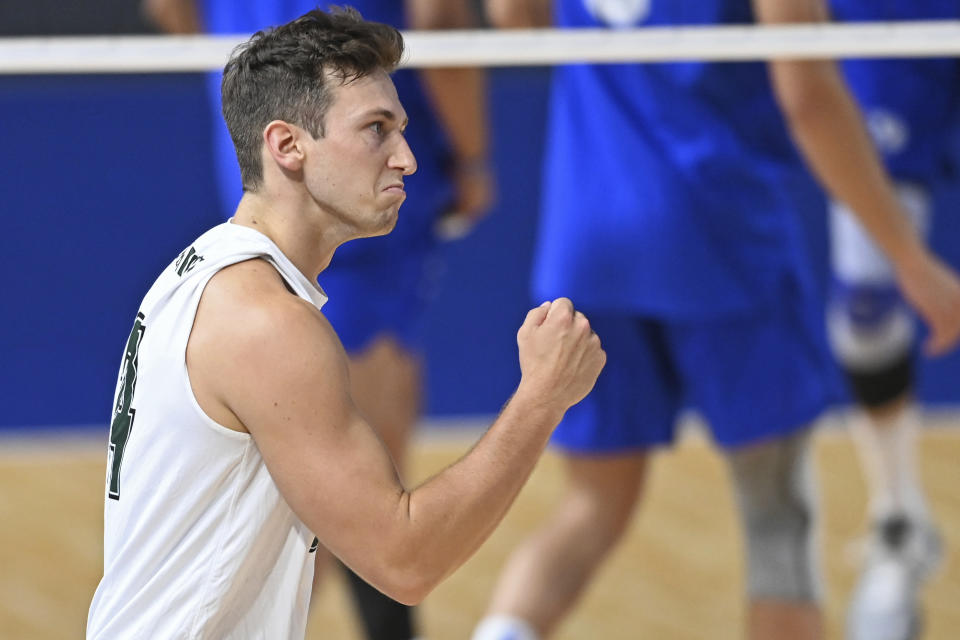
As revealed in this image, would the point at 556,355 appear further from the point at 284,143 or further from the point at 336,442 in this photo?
the point at 284,143

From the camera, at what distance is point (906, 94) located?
3760mm

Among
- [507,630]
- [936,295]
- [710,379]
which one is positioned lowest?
[507,630]

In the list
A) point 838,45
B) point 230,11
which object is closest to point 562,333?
point 838,45

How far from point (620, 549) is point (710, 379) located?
1.68 metres

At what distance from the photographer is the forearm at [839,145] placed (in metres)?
2.55

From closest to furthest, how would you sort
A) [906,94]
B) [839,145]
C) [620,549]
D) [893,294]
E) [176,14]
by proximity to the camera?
[839,145], [176,14], [906,94], [893,294], [620,549]

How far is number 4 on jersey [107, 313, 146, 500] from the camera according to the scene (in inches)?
61.6

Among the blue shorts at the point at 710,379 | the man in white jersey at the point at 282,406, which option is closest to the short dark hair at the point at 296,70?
the man in white jersey at the point at 282,406

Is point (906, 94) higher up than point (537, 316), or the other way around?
point (537, 316)

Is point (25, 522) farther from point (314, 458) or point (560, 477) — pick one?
point (314, 458)

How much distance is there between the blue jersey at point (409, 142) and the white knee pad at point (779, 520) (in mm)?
765

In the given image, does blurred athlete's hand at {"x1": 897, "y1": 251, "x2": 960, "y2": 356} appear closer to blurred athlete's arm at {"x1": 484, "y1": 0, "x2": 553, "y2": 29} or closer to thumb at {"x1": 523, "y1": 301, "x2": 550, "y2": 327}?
blurred athlete's arm at {"x1": 484, "y1": 0, "x2": 553, "y2": 29}

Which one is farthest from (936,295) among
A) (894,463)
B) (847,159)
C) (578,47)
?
(894,463)

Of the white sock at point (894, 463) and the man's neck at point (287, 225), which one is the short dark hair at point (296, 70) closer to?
the man's neck at point (287, 225)
